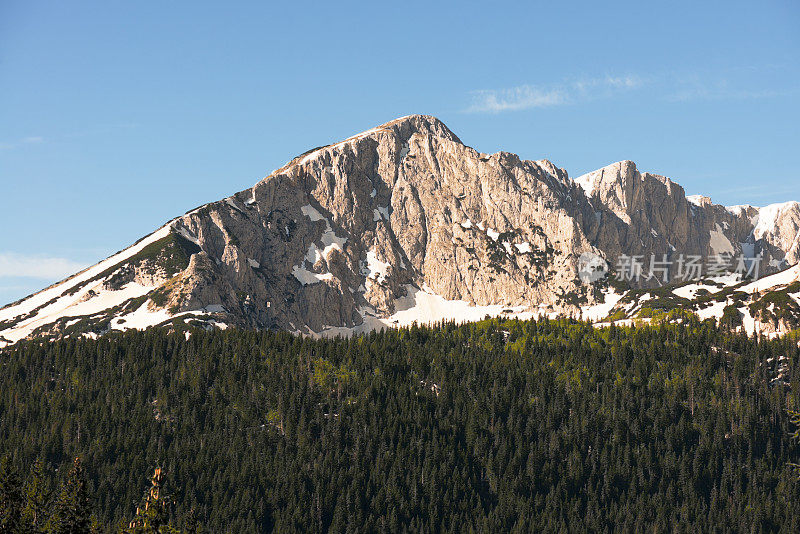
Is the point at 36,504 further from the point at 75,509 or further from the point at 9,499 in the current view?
the point at 75,509

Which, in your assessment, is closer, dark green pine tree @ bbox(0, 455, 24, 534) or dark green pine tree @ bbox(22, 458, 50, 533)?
dark green pine tree @ bbox(0, 455, 24, 534)

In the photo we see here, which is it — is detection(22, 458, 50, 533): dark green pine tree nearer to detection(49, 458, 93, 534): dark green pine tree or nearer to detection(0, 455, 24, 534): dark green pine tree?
detection(0, 455, 24, 534): dark green pine tree

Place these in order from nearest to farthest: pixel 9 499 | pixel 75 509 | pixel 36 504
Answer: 1. pixel 75 509
2. pixel 9 499
3. pixel 36 504

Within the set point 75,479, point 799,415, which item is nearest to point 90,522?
point 75,479

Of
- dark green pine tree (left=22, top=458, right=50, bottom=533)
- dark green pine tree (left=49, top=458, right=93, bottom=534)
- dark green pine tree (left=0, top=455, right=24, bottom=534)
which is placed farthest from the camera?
dark green pine tree (left=22, top=458, right=50, bottom=533)

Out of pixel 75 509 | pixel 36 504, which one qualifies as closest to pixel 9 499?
pixel 36 504

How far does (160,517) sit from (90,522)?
13.0m

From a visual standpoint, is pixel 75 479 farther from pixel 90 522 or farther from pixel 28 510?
pixel 28 510

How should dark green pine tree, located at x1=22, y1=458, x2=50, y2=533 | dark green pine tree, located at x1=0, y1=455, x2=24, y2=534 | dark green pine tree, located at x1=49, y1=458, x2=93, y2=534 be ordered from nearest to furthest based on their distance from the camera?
dark green pine tree, located at x1=49, y1=458, x2=93, y2=534
dark green pine tree, located at x1=0, y1=455, x2=24, y2=534
dark green pine tree, located at x1=22, y1=458, x2=50, y2=533

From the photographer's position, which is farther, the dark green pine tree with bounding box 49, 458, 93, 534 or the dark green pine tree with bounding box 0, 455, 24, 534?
the dark green pine tree with bounding box 0, 455, 24, 534

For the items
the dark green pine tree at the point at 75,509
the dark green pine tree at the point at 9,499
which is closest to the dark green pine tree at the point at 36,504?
the dark green pine tree at the point at 9,499

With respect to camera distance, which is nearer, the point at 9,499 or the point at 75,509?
the point at 75,509

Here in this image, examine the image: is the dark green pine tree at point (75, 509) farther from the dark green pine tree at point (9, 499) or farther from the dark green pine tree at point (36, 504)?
the dark green pine tree at point (36, 504)

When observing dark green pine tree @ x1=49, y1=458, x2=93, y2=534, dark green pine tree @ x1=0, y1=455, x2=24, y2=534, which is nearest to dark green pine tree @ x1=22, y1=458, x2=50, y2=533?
Result: dark green pine tree @ x1=0, y1=455, x2=24, y2=534
